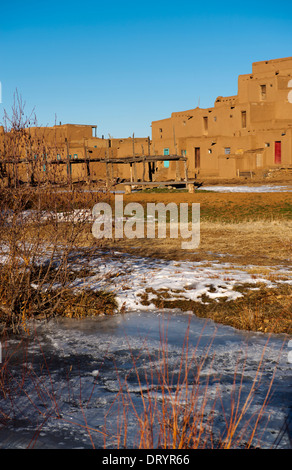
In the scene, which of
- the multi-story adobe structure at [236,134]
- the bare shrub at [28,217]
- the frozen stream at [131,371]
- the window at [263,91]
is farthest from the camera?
the window at [263,91]

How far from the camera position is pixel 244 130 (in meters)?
34.5

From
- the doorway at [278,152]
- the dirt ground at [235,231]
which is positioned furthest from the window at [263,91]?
the dirt ground at [235,231]

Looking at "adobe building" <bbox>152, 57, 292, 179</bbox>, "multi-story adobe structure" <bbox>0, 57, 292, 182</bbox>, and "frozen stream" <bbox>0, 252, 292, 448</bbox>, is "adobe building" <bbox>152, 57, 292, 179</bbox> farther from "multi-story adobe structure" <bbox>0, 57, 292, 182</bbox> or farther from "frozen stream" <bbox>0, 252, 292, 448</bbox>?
"frozen stream" <bbox>0, 252, 292, 448</bbox>

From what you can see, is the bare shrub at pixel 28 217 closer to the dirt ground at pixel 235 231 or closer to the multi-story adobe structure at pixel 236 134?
the dirt ground at pixel 235 231

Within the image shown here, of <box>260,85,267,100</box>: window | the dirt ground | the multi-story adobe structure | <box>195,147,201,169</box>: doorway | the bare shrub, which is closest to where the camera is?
the bare shrub

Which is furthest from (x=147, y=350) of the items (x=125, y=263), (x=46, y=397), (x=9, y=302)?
(x=125, y=263)

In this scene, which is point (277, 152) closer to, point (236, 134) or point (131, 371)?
point (236, 134)

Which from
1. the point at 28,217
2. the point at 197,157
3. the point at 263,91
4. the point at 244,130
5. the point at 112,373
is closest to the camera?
the point at 112,373

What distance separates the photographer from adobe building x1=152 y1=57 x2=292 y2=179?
32.1 metres

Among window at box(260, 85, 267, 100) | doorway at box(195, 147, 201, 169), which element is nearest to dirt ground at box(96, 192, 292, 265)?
doorway at box(195, 147, 201, 169)

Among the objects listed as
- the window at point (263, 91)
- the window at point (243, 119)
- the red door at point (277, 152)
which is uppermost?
the window at point (263, 91)

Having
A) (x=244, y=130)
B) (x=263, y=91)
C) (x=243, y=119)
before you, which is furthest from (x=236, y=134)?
(x=263, y=91)

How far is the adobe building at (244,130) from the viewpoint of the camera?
32062 mm

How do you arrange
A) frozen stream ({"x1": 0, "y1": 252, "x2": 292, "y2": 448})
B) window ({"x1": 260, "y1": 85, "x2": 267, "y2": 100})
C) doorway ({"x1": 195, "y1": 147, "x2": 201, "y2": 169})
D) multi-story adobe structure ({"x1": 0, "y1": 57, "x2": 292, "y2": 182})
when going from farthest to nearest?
doorway ({"x1": 195, "y1": 147, "x2": 201, "y2": 169}), window ({"x1": 260, "y1": 85, "x2": 267, "y2": 100}), multi-story adobe structure ({"x1": 0, "y1": 57, "x2": 292, "y2": 182}), frozen stream ({"x1": 0, "y1": 252, "x2": 292, "y2": 448})
